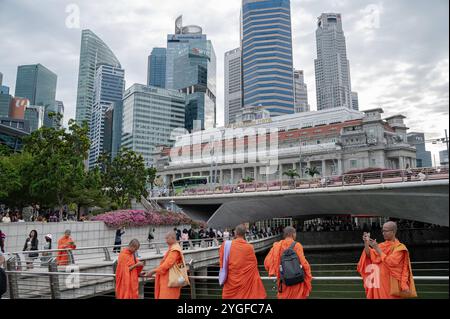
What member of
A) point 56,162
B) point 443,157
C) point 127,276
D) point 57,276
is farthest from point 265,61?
point 443,157

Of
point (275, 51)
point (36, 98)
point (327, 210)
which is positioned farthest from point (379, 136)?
point (36, 98)

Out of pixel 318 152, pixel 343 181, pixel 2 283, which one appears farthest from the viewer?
pixel 318 152

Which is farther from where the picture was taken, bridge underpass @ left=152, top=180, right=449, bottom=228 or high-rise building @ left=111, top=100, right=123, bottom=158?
high-rise building @ left=111, top=100, right=123, bottom=158

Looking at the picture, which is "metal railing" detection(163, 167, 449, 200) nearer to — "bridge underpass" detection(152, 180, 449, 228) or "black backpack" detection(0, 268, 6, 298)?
"bridge underpass" detection(152, 180, 449, 228)

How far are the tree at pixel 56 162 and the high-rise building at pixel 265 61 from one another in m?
51.2

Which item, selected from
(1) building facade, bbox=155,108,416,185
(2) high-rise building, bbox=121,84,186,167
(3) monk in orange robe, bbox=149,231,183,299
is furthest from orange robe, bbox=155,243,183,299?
(2) high-rise building, bbox=121,84,186,167

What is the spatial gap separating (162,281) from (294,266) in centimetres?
205

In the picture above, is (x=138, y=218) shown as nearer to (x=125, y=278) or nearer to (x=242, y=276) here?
(x=125, y=278)

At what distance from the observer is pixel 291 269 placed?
17.9 feet

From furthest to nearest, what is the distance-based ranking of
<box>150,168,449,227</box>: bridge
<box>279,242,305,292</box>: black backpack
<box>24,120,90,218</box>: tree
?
<box>150,168,449,227</box>: bridge < <box>24,120,90,218</box>: tree < <box>279,242,305,292</box>: black backpack

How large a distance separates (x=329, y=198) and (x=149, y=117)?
369 ft

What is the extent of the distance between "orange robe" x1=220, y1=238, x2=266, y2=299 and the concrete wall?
56.0ft

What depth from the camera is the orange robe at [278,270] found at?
18.0 ft

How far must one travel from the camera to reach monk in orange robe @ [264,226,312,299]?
216 inches
